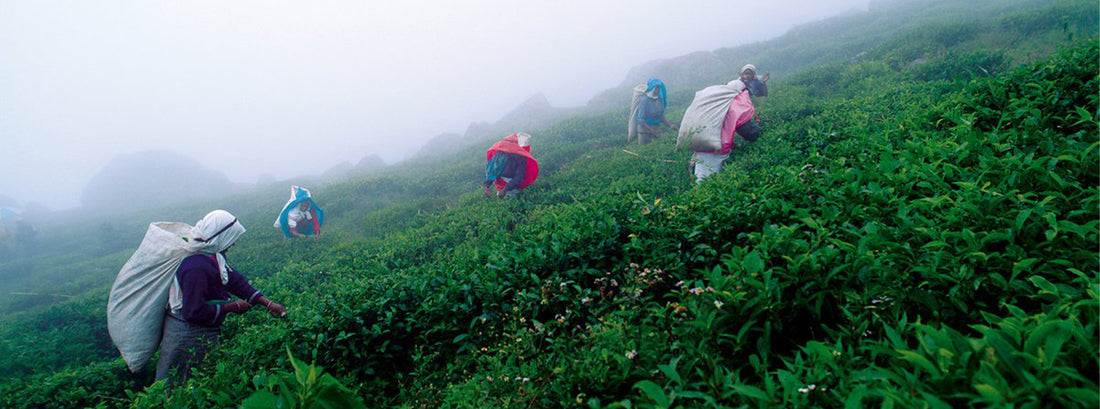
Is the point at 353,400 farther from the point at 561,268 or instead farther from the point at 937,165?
the point at 937,165

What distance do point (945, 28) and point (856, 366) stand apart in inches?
641

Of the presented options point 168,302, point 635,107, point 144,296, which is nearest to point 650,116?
point 635,107

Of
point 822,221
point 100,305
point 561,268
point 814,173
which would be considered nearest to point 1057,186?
point 822,221

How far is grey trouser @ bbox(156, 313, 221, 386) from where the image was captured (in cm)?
407

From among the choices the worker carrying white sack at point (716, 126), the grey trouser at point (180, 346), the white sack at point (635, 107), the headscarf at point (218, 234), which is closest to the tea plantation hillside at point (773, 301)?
the grey trouser at point (180, 346)

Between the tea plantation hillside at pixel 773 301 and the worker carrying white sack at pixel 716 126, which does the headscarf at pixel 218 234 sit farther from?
the worker carrying white sack at pixel 716 126

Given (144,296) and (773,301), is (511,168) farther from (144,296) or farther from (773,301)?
(773,301)

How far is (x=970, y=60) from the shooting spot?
8.47 meters

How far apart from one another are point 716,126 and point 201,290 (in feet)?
23.3

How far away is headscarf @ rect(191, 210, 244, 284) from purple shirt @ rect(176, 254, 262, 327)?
52 mm

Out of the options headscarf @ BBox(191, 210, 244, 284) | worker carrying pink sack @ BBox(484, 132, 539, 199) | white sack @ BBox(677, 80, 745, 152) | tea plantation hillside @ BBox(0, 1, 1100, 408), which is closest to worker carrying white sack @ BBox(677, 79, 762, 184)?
white sack @ BBox(677, 80, 745, 152)

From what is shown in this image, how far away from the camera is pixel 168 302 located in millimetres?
4191

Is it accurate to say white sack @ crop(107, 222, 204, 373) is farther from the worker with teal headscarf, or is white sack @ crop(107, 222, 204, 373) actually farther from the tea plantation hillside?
the worker with teal headscarf

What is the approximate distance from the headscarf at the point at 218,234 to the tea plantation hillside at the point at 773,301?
854 mm
